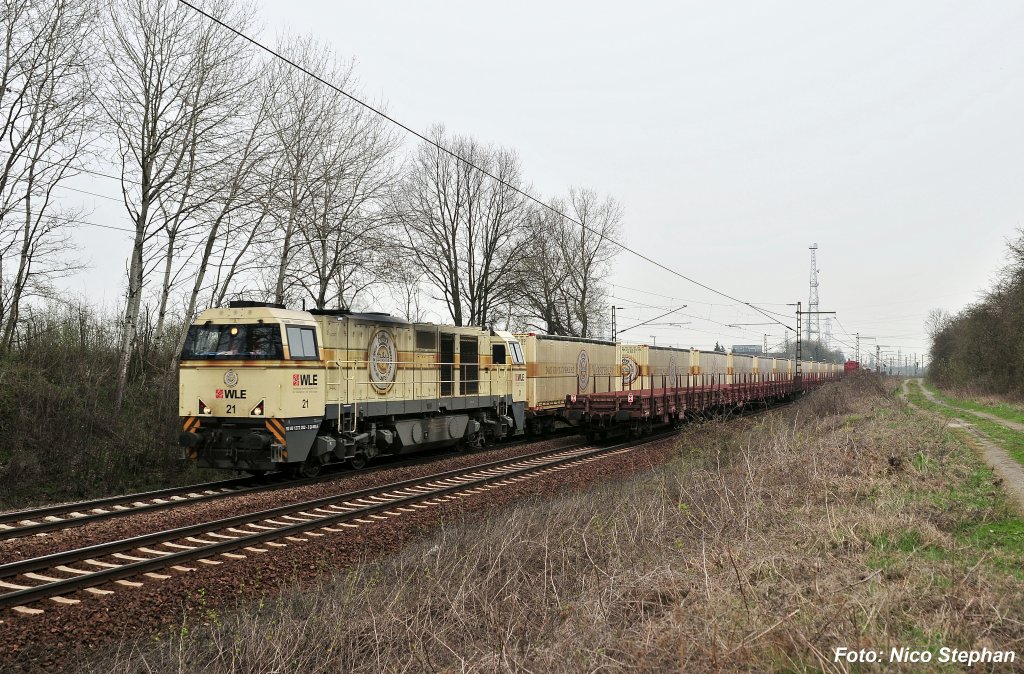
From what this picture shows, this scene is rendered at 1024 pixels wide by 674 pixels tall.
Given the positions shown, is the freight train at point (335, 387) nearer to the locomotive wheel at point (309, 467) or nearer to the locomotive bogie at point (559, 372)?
the locomotive wheel at point (309, 467)

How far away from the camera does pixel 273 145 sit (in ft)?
70.3

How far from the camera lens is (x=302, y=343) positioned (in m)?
13.3

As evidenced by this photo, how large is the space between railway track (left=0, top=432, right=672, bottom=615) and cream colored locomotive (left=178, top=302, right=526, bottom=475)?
1964mm

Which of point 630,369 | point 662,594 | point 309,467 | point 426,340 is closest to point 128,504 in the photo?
point 309,467

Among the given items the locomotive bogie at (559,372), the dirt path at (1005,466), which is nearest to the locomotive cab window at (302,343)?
the locomotive bogie at (559,372)

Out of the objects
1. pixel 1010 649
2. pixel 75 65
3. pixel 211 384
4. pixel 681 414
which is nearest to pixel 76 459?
pixel 211 384

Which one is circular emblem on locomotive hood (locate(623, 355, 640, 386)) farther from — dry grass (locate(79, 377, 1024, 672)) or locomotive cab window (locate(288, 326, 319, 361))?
dry grass (locate(79, 377, 1024, 672))

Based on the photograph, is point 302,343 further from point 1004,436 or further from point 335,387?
point 1004,436

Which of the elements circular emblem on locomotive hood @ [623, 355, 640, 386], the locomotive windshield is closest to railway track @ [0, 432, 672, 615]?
the locomotive windshield

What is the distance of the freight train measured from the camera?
12.9 metres

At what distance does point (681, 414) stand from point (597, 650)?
20.7 meters

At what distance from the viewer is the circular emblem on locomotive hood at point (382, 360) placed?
50.2ft

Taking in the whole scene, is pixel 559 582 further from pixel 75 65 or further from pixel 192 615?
pixel 75 65

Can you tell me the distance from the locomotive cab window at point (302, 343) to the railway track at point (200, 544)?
2877mm
